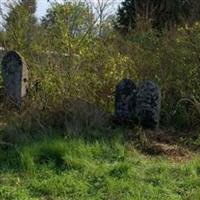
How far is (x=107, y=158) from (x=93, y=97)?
2.96 m

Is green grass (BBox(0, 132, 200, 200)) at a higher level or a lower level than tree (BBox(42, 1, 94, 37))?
lower

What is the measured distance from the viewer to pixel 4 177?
278 inches

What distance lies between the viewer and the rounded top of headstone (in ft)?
37.2

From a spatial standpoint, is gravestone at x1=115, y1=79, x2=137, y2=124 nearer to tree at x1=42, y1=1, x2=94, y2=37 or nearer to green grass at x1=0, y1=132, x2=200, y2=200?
green grass at x1=0, y1=132, x2=200, y2=200

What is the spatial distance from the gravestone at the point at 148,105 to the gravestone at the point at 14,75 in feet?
8.52

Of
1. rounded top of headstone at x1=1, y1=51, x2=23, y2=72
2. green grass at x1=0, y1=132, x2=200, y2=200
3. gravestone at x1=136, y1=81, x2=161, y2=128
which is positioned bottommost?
green grass at x1=0, y1=132, x2=200, y2=200

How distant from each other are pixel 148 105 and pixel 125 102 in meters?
0.46

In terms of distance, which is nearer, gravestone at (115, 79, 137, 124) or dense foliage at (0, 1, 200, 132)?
gravestone at (115, 79, 137, 124)

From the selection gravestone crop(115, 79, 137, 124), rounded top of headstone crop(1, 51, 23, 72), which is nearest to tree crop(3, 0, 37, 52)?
rounded top of headstone crop(1, 51, 23, 72)

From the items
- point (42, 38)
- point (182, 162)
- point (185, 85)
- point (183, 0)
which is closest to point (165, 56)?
point (185, 85)

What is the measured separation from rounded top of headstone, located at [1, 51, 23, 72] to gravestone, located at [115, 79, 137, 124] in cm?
236

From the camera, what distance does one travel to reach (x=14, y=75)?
1137 centimetres

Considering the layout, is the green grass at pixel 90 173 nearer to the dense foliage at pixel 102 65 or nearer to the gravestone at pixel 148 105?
the gravestone at pixel 148 105

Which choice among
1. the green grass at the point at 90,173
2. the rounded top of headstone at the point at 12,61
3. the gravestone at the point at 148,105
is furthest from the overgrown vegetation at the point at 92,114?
the rounded top of headstone at the point at 12,61
